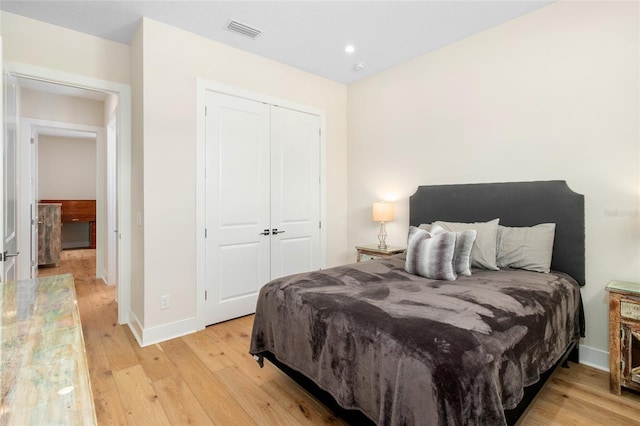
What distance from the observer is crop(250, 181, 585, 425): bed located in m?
1.21

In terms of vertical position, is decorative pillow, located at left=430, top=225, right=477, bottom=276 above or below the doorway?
below

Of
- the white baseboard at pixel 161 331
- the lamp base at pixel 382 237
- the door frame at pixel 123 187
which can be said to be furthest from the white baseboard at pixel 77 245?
the lamp base at pixel 382 237

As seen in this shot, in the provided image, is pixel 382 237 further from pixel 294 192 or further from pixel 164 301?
pixel 164 301

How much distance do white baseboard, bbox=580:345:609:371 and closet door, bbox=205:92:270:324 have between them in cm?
289

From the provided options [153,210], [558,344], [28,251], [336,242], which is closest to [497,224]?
[558,344]

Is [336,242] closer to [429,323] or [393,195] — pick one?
[393,195]

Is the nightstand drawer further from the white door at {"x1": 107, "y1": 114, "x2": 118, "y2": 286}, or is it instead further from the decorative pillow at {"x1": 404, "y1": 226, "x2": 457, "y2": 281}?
the white door at {"x1": 107, "y1": 114, "x2": 118, "y2": 286}

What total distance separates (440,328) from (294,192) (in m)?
2.77

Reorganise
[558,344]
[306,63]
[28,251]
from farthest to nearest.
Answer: [28,251] < [306,63] < [558,344]

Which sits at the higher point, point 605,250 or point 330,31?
point 330,31

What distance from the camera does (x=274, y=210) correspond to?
3713 millimetres

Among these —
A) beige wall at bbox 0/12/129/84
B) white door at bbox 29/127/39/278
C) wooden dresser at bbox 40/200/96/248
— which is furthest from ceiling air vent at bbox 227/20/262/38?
wooden dresser at bbox 40/200/96/248

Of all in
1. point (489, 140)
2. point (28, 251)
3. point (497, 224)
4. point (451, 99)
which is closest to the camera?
point (497, 224)

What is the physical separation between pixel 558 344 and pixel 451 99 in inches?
92.5
